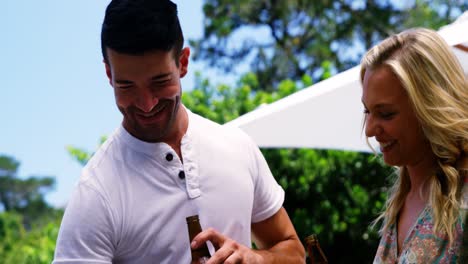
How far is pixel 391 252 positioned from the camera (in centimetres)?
241

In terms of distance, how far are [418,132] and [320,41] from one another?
1916 cm

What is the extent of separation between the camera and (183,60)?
2.46 metres

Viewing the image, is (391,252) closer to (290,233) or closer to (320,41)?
(290,233)

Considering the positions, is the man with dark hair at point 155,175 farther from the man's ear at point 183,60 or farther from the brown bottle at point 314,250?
the brown bottle at point 314,250

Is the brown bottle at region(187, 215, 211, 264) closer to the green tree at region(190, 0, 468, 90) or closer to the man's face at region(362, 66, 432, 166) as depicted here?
the man's face at region(362, 66, 432, 166)

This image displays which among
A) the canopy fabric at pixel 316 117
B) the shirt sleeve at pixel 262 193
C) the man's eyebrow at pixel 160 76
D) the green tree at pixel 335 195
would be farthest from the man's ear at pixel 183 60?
the green tree at pixel 335 195

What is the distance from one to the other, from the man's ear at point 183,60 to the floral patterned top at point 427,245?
830 mm

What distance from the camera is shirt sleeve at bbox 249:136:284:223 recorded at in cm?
262

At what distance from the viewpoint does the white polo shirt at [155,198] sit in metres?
2.28

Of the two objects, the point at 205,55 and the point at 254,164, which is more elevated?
the point at 254,164

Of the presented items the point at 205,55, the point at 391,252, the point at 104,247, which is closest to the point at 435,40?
the point at 391,252

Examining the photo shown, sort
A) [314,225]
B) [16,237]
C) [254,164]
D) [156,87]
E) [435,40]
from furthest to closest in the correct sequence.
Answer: [16,237], [314,225], [254,164], [435,40], [156,87]

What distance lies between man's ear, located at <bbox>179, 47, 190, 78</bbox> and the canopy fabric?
6.06 ft

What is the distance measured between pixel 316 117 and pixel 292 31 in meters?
16.7
